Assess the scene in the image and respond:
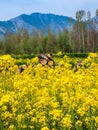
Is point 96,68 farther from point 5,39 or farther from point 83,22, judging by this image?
point 5,39

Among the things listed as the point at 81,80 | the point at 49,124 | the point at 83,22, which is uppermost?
the point at 83,22

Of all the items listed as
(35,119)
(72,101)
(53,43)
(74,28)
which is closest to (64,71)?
(72,101)

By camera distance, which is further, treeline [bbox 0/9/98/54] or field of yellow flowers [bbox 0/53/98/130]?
treeline [bbox 0/9/98/54]

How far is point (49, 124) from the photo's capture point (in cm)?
758

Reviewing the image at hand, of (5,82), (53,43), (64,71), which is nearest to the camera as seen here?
(5,82)

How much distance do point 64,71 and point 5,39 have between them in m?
91.0

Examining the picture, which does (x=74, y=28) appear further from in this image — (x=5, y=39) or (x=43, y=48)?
(x=5, y=39)

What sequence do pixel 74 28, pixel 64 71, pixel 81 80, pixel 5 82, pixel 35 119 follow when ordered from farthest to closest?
pixel 74 28
pixel 64 71
pixel 5 82
pixel 81 80
pixel 35 119

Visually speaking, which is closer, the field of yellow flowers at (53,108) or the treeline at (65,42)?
the field of yellow flowers at (53,108)

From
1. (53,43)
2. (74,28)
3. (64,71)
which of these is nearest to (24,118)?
(64,71)

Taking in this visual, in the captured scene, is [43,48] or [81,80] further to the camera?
→ [43,48]

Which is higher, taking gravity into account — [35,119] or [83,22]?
[83,22]

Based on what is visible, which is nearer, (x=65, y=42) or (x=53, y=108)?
(x=53, y=108)

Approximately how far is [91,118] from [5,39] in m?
96.2
